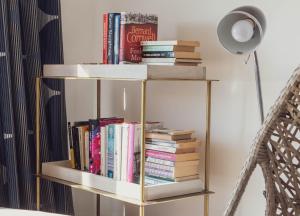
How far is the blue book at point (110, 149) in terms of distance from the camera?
2.28 meters

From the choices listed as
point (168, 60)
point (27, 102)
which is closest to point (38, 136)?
point (27, 102)

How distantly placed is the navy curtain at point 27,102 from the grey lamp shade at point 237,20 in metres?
1.02

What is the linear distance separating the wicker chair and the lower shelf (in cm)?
68

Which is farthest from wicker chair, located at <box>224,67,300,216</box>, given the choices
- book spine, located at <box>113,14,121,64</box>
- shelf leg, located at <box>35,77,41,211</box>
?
shelf leg, located at <box>35,77,41,211</box>

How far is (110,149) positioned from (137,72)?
1.33ft

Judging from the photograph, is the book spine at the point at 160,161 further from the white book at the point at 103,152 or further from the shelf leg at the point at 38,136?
the shelf leg at the point at 38,136

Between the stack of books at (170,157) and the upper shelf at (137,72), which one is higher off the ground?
the upper shelf at (137,72)

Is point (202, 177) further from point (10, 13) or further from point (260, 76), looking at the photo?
point (10, 13)

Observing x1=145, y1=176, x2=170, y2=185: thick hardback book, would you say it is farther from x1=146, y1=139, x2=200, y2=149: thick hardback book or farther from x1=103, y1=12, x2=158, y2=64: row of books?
x1=103, y1=12, x2=158, y2=64: row of books

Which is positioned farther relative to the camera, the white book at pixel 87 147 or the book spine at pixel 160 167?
the white book at pixel 87 147

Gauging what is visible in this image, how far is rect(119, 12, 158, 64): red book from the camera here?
2.26 meters

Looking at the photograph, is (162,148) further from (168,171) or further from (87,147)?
(87,147)

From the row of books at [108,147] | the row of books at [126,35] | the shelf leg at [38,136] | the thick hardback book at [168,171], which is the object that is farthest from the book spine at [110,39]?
the thick hardback book at [168,171]

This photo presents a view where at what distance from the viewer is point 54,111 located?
265 centimetres
